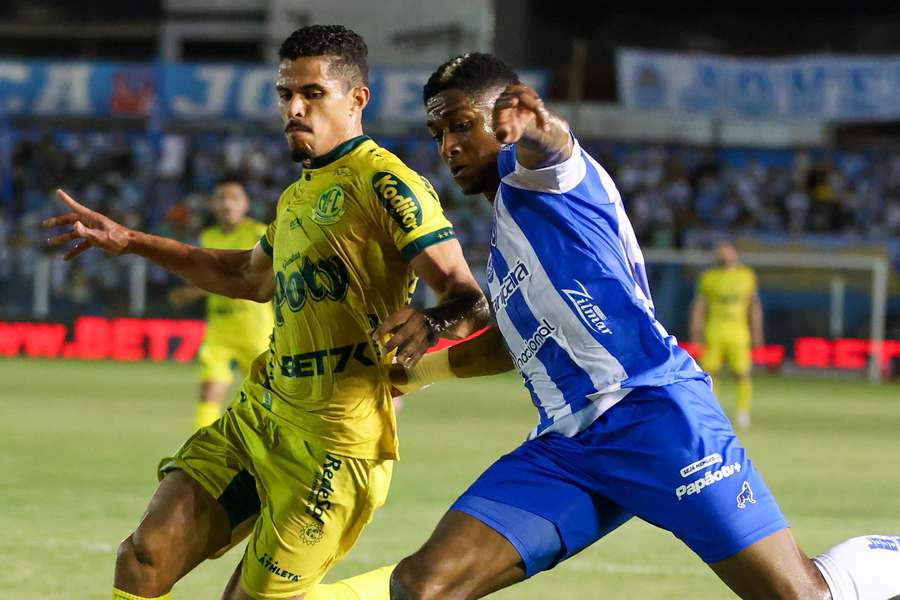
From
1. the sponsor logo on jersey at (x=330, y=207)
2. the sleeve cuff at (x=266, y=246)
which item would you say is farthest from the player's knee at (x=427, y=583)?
the sleeve cuff at (x=266, y=246)

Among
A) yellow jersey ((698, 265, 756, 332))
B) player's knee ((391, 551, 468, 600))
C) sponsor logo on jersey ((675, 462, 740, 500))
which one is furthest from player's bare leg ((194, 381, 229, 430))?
yellow jersey ((698, 265, 756, 332))

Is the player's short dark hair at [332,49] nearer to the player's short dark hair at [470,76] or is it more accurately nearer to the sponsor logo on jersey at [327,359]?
the player's short dark hair at [470,76]

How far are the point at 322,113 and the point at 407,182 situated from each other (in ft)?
1.53

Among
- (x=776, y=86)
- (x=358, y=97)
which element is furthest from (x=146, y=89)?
(x=358, y=97)

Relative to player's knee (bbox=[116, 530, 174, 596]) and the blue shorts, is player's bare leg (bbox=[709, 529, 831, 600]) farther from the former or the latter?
player's knee (bbox=[116, 530, 174, 596])

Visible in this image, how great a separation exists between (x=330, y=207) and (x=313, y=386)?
60 centimetres

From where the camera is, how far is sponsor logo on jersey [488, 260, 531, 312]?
4383 millimetres

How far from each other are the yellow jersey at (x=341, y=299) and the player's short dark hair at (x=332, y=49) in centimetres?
31

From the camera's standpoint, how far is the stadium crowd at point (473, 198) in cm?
2956

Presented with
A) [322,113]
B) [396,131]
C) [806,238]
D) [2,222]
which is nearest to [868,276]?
[806,238]

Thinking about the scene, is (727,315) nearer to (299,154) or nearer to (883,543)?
(883,543)

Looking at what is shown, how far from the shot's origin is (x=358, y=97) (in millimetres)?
4973

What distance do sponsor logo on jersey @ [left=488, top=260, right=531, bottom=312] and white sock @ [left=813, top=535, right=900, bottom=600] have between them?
1257 millimetres

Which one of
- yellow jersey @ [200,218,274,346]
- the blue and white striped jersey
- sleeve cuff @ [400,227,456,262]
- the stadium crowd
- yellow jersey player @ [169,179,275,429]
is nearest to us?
the blue and white striped jersey
